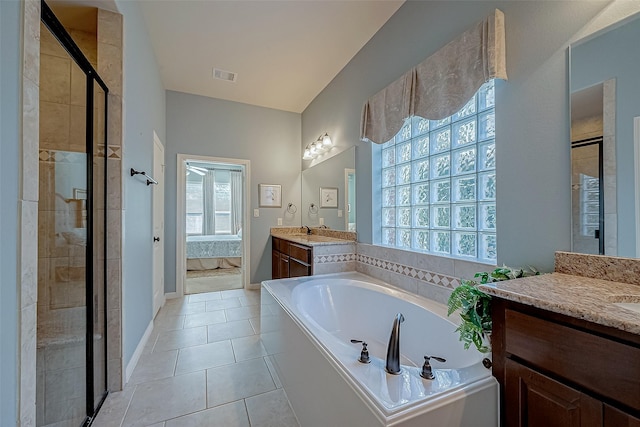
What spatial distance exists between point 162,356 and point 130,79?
2.09 metres

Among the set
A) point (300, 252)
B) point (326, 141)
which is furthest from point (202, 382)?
point (326, 141)

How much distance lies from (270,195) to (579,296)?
364 centimetres

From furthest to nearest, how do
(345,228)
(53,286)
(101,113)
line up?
(345,228) → (101,113) → (53,286)

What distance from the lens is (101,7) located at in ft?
5.14

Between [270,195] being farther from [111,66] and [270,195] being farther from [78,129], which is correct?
[78,129]

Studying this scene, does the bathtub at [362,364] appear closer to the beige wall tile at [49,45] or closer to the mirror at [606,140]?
the mirror at [606,140]

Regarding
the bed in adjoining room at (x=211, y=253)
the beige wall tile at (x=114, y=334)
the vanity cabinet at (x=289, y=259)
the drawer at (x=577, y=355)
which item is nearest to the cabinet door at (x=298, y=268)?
the vanity cabinet at (x=289, y=259)

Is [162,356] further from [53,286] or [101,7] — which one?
[101,7]

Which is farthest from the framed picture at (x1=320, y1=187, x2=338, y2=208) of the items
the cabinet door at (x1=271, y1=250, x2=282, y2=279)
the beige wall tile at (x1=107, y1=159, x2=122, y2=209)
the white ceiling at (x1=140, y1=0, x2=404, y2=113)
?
the beige wall tile at (x1=107, y1=159, x2=122, y2=209)

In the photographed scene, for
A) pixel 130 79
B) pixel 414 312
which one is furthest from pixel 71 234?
pixel 414 312

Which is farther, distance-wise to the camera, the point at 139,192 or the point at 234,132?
the point at 234,132

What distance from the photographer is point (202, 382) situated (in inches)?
67.1

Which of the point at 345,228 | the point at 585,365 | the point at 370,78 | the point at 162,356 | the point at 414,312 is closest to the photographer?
the point at 585,365

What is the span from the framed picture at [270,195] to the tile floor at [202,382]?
71.9 inches
